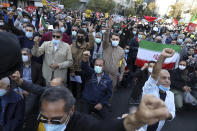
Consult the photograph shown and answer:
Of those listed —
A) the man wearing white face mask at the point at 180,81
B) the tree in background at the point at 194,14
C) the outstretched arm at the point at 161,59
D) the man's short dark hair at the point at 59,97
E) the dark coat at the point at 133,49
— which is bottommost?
the man wearing white face mask at the point at 180,81

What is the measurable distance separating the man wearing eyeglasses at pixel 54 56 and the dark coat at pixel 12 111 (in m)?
1.05

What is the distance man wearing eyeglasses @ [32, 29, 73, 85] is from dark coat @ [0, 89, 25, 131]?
3.43 feet

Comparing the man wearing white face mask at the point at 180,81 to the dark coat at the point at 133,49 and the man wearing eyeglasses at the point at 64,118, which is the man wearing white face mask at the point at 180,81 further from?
the man wearing eyeglasses at the point at 64,118

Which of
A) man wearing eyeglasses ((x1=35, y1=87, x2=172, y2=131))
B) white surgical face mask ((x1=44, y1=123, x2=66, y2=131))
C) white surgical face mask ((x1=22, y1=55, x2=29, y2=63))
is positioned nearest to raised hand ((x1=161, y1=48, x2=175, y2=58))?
man wearing eyeglasses ((x1=35, y1=87, x2=172, y2=131))

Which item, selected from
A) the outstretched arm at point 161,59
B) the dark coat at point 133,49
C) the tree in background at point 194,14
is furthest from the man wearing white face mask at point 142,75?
the tree in background at point 194,14

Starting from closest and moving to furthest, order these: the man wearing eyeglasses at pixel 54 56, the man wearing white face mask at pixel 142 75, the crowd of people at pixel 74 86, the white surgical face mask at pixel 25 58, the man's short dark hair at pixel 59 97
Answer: the crowd of people at pixel 74 86, the man's short dark hair at pixel 59 97, the white surgical face mask at pixel 25 58, the man wearing eyeglasses at pixel 54 56, the man wearing white face mask at pixel 142 75

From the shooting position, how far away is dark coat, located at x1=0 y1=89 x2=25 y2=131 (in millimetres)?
2264

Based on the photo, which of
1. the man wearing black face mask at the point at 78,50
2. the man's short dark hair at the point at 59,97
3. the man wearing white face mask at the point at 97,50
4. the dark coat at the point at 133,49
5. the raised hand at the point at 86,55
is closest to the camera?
the man's short dark hair at the point at 59,97

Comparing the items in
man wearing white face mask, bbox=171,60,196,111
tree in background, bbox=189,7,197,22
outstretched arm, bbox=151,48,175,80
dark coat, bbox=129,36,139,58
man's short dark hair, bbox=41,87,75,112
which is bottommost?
man wearing white face mask, bbox=171,60,196,111

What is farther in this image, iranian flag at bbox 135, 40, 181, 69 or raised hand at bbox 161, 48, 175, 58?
iranian flag at bbox 135, 40, 181, 69

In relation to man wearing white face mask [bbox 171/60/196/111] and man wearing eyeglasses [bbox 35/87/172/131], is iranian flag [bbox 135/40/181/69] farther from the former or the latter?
man wearing eyeglasses [bbox 35/87/172/131]

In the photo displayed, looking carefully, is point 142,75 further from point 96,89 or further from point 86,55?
point 86,55

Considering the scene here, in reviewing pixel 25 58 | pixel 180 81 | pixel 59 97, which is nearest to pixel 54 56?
pixel 25 58

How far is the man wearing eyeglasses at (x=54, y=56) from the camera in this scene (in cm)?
333
